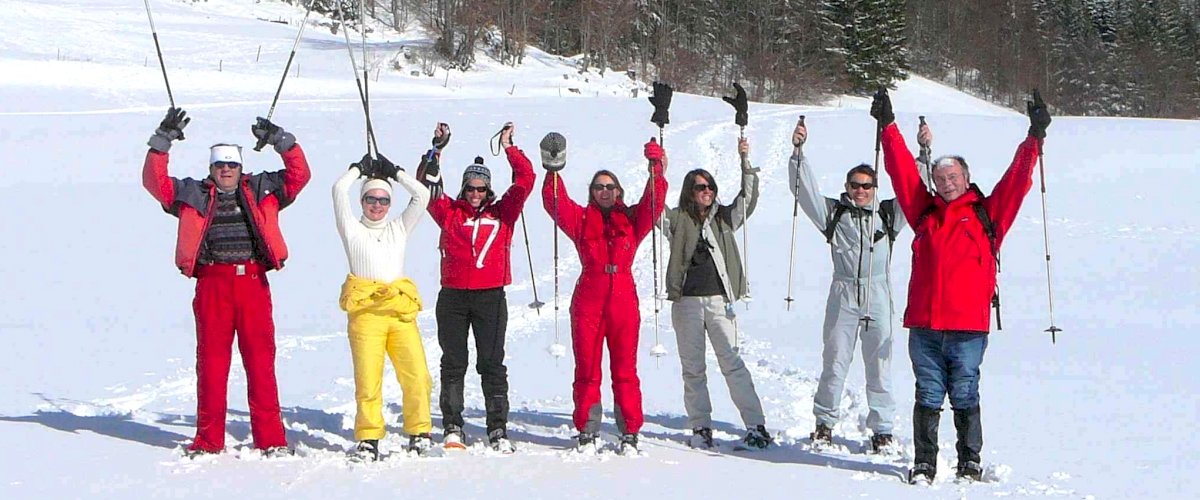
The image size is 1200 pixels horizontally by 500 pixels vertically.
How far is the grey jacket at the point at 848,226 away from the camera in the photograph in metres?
6.50

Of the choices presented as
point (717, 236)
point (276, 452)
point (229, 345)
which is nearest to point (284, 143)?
point (229, 345)

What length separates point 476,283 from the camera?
6.28 m

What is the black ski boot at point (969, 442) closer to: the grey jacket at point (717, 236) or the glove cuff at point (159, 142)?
the grey jacket at point (717, 236)

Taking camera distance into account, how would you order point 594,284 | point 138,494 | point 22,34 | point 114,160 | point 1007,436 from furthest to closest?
point 22,34 < point 114,160 < point 1007,436 < point 594,284 < point 138,494

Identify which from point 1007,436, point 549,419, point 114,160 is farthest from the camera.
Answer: point 114,160

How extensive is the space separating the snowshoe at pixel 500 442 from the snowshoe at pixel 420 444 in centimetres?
Answer: 34

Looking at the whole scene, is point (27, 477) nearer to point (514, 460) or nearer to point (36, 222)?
point (514, 460)

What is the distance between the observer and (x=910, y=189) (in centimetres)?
567

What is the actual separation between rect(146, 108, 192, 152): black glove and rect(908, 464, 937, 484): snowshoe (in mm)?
3881

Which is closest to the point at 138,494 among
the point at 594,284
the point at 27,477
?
the point at 27,477

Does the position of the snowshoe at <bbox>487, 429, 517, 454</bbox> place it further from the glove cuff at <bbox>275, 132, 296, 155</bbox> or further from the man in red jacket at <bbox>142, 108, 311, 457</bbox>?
the glove cuff at <bbox>275, 132, 296, 155</bbox>

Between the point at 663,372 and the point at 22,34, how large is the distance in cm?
3126

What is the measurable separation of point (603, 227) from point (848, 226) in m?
1.38

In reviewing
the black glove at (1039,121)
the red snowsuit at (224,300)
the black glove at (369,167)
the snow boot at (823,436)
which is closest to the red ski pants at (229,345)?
the red snowsuit at (224,300)
